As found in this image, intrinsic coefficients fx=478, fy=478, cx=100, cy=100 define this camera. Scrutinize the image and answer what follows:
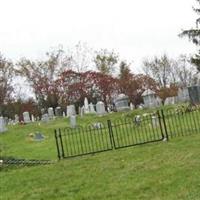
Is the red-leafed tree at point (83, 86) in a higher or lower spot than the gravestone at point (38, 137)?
higher

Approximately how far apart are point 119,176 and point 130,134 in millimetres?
9430

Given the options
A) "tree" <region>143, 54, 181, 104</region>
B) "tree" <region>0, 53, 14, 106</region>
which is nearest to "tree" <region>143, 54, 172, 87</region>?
"tree" <region>143, 54, 181, 104</region>

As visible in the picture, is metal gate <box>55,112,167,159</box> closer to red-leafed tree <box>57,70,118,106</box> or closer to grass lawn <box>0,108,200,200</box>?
grass lawn <box>0,108,200,200</box>

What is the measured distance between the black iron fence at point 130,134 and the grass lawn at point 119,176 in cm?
98

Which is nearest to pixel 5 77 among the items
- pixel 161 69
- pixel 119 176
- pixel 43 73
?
pixel 43 73

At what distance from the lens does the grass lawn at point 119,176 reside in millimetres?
8367

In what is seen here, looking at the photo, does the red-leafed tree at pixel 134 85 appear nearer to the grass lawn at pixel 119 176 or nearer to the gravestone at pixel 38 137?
the gravestone at pixel 38 137

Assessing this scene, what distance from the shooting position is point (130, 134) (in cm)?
1955

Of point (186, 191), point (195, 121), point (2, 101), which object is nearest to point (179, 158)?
point (186, 191)

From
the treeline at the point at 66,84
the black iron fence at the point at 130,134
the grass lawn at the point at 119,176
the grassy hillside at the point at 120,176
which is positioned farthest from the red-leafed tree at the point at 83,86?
the grassy hillside at the point at 120,176

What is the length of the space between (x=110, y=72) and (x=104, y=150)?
44285mm

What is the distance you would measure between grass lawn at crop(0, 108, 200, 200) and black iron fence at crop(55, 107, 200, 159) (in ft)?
3.23

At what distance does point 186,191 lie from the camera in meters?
7.69

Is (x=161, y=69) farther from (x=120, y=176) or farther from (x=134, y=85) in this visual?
(x=120, y=176)
